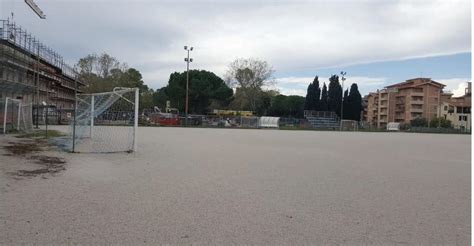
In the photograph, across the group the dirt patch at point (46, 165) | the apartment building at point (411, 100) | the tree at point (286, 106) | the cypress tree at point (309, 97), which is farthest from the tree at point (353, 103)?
the dirt patch at point (46, 165)

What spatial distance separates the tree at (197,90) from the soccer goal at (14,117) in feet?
163

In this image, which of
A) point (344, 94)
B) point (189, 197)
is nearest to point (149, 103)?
point (344, 94)

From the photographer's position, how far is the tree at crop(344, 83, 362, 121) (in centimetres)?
9150

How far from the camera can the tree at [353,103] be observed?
91.5 metres

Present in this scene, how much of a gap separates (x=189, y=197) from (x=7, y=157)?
6.85 metres

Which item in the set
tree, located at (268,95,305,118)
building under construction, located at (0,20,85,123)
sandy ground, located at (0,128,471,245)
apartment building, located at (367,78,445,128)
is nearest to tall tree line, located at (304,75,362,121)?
tree, located at (268,95,305,118)

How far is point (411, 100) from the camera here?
11250 centimetres

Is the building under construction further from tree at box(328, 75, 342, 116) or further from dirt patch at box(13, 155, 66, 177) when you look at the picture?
tree at box(328, 75, 342, 116)

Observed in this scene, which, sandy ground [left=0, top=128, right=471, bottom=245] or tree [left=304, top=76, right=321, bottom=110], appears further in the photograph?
tree [left=304, top=76, right=321, bottom=110]

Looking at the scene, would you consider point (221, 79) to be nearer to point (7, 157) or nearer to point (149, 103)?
point (149, 103)

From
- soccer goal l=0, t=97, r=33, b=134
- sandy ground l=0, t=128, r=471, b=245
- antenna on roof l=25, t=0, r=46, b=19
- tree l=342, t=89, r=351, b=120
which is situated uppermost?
antenna on roof l=25, t=0, r=46, b=19

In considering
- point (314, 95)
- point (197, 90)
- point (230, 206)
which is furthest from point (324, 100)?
point (230, 206)

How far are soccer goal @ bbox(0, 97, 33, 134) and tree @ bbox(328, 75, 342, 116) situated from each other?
70.5 m

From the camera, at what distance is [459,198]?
7.50m
